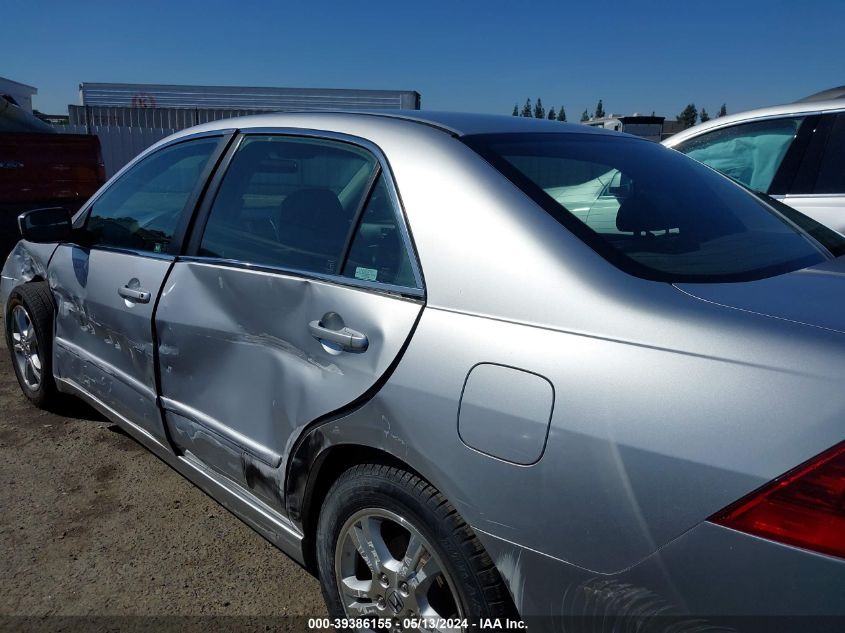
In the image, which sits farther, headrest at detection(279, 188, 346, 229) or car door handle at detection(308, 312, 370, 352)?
headrest at detection(279, 188, 346, 229)

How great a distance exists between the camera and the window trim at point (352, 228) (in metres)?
1.82

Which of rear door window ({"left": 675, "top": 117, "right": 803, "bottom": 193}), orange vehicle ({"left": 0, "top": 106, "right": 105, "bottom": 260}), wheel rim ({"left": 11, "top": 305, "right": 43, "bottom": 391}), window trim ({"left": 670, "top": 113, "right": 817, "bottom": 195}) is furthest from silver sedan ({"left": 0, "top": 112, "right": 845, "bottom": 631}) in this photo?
orange vehicle ({"left": 0, "top": 106, "right": 105, "bottom": 260})

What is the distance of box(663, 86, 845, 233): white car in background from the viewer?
422 cm

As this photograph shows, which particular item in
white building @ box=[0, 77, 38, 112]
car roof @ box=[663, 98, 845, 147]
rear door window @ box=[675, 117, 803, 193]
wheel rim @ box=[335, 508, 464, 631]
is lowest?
wheel rim @ box=[335, 508, 464, 631]

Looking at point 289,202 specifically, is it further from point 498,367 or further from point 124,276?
A: point 498,367

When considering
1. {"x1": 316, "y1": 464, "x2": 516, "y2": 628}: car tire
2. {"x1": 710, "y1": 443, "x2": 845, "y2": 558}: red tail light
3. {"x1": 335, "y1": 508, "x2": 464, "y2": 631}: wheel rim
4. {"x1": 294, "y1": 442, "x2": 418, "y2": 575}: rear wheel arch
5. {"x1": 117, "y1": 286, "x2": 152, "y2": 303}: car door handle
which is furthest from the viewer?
{"x1": 117, "y1": 286, "x2": 152, "y2": 303}: car door handle

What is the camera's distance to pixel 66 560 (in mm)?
2648

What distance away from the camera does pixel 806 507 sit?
3.73ft

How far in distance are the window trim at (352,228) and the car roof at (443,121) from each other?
54mm

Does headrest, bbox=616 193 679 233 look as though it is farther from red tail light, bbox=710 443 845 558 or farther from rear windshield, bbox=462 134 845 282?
red tail light, bbox=710 443 845 558

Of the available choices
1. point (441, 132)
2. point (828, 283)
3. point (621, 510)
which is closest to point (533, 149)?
point (441, 132)

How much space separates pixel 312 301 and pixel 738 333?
115 centimetres

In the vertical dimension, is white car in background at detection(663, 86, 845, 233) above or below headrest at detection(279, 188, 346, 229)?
above

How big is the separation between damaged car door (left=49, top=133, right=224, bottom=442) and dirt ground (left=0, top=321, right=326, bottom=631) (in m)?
0.40
